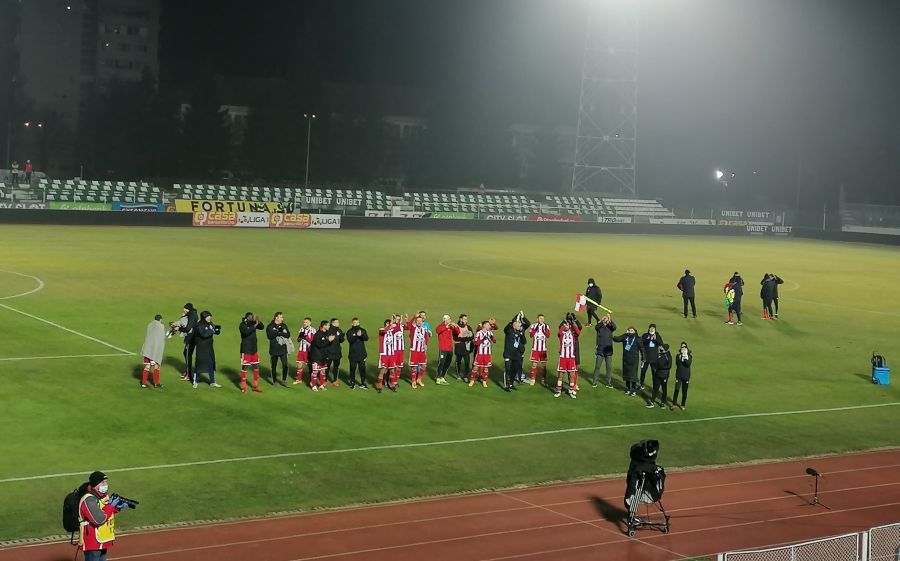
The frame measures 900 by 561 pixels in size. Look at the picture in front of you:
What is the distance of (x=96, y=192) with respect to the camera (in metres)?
75.9

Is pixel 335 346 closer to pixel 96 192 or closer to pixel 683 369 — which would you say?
pixel 683 369

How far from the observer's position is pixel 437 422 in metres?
23.6

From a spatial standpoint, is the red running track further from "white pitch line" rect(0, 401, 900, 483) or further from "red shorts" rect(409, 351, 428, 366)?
"red shorts" rect(409, 351, 428, 366)

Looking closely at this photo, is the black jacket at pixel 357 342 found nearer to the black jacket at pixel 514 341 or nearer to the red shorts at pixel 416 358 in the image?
the red shorts at pixel 416 358

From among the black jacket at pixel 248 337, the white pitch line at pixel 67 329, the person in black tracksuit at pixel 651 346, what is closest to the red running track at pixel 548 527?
the person in black tracksuit at pixel 651 346

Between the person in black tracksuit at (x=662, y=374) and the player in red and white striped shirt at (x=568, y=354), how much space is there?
1.84 m

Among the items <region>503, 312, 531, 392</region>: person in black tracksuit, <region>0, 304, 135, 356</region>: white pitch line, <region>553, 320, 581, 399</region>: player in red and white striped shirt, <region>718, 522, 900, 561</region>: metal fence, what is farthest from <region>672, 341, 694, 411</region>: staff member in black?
<region>0, 304, 135, 356</region>: white pitch line

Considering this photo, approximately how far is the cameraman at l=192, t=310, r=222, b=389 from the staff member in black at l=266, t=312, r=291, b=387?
1.18m

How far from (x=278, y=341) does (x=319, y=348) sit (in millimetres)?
930

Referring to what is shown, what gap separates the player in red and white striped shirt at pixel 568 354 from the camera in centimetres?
2620

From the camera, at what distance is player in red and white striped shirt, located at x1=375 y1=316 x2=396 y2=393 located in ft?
83.8

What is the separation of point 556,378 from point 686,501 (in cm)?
993

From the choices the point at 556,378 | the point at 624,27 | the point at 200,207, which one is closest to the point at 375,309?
the point at 556,378

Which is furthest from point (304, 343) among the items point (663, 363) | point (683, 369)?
point (683, 369)
